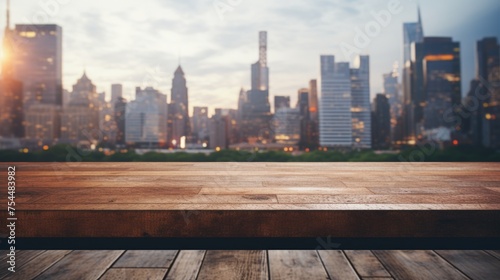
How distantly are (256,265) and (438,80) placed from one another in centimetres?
15474

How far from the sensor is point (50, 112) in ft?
422

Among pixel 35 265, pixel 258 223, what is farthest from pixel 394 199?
pixel 35 265

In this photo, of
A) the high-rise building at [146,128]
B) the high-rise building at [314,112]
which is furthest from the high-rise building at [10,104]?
the high-rise building at [314,112]

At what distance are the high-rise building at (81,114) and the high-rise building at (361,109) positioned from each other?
295ft

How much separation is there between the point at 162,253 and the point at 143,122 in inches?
4986

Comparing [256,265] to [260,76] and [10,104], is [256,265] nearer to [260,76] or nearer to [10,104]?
[10,104]

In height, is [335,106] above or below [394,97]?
below

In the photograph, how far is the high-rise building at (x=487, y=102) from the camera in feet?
356

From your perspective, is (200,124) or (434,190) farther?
(200,124)

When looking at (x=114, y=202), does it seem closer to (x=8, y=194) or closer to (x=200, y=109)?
(x=8, y=194)

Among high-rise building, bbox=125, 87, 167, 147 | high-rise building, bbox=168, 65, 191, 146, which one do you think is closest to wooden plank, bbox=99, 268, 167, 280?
high-rise building, bbox=168, 65, 191, 146

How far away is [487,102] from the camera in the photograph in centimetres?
11425

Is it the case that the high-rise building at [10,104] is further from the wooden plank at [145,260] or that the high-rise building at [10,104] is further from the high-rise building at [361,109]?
the wooden plank at [145,260]

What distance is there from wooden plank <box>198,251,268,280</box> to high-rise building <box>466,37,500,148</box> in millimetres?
118482
